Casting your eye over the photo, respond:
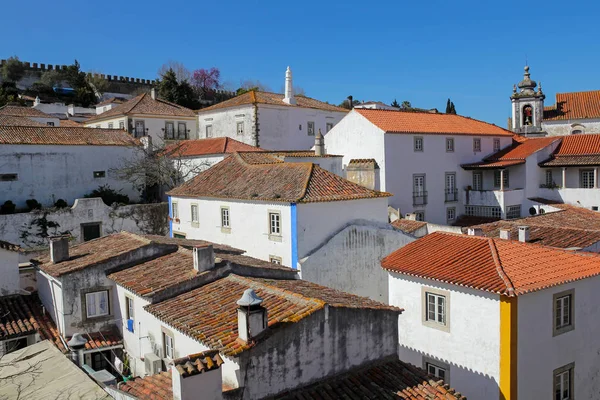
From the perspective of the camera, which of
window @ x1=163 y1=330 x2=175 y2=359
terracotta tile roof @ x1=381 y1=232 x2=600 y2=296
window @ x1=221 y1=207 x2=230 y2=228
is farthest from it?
window @ x1=221 y1=207 x2=230 y2=228

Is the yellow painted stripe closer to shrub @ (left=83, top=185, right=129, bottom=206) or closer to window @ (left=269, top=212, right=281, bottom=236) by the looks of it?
window @ (left=269, top=212, right=281, bottom=236)

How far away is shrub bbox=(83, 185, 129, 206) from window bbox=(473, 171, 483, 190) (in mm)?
23499

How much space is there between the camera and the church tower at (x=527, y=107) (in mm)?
49031

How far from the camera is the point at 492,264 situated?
1430 cm

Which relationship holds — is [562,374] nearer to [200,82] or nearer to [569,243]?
[569,243]

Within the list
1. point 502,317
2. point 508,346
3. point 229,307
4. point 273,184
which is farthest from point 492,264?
point 273,184

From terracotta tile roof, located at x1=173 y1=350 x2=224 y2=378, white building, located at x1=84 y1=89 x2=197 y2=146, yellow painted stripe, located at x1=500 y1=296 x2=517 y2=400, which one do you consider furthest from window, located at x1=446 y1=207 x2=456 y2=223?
terracotta tile roof, located at x1=173 y1=350 x2=224 y2=378

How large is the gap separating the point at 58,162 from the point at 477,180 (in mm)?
27419

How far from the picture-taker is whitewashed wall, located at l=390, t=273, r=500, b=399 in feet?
44.0

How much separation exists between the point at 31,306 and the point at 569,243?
17.9m

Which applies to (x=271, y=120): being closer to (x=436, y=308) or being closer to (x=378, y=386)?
(x=436, y=308)

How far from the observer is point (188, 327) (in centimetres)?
1122

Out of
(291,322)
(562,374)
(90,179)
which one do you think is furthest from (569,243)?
(90,179)

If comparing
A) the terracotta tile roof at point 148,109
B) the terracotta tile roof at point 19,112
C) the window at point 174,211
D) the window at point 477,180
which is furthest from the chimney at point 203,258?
the terracotta tile roof at point 19,112
